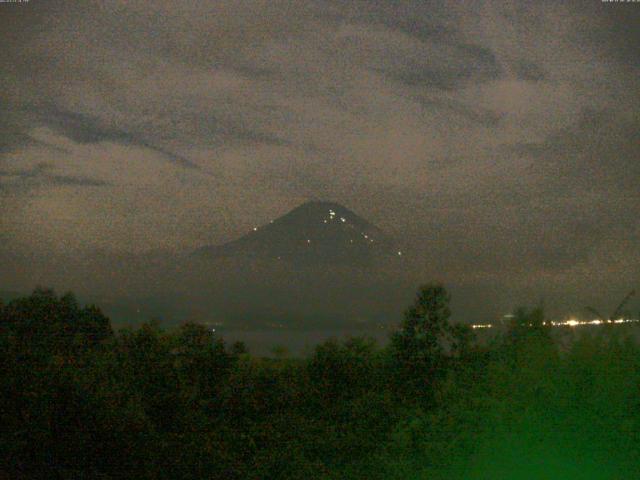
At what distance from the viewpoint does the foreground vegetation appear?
Result: 18.7 feet

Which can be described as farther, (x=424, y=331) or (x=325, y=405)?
(x=424, y=331)

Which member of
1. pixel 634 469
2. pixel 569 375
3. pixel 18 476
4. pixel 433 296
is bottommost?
pixel 18 476

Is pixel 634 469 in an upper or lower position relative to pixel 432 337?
lower

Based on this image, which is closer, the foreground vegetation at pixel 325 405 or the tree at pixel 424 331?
the foreground vegetation at pixel 325 405

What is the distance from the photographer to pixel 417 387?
11383 millimetres

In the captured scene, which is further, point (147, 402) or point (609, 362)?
point (147, 402)

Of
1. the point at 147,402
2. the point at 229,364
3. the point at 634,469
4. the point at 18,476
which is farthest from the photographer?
the point at 229,364

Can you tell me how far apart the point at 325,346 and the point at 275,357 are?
3.32ft

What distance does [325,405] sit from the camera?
1095 centimetres

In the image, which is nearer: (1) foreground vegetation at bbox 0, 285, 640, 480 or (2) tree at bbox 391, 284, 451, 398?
(1) foreground vegetation at bbox 0, 285, 640, 480

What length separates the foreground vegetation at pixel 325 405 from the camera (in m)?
5.70

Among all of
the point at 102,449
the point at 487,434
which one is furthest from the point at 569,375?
the point at 102,449

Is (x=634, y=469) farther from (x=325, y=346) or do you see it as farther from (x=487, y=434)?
(x=325, y=346)

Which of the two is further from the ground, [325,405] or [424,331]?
[424,331]
